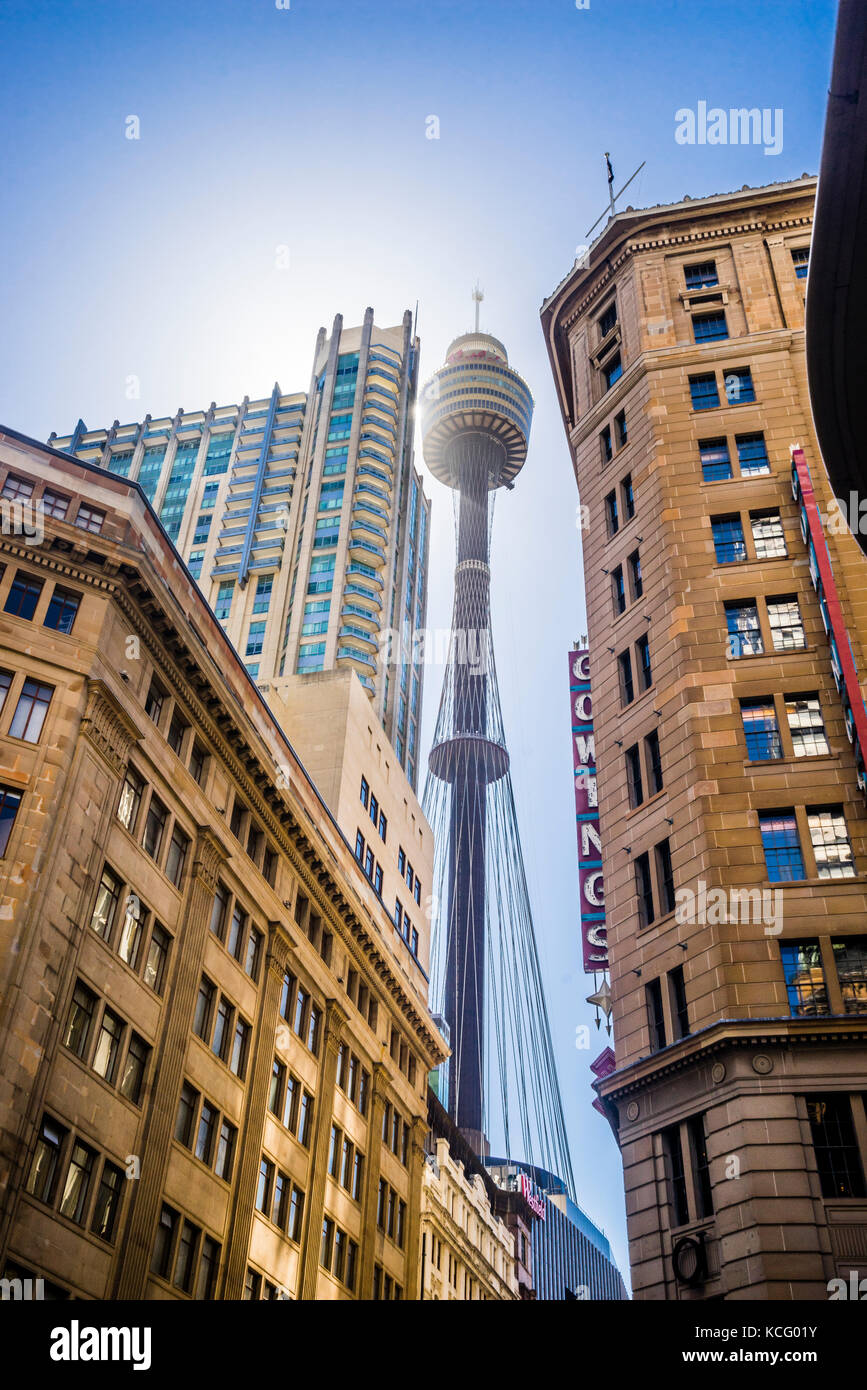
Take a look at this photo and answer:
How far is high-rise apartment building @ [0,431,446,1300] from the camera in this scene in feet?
103

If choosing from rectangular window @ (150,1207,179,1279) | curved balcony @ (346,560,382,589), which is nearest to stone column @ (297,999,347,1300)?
rectangular window @ (150,1207,179,1279)

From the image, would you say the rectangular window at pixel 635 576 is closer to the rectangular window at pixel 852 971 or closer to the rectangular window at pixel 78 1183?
the rectangular window at pixel 852 971

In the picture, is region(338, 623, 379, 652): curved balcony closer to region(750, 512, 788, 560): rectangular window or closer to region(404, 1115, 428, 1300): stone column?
region(404, 1115, 428, 1300): stone column

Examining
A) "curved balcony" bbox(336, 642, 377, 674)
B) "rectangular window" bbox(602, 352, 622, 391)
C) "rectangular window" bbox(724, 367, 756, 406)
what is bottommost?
"rectangular window" bbox(724, 367, 756, 406)

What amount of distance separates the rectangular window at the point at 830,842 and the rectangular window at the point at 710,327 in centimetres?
2356

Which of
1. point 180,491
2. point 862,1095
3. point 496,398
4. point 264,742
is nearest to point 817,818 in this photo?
point 862,1095

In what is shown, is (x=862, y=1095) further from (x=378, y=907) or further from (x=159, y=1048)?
(x=378, y=907)

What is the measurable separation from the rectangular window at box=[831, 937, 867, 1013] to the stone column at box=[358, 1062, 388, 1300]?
90.2 ft

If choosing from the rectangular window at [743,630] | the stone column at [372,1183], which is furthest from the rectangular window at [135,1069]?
the rectangular window at [743,630]

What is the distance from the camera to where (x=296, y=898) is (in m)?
51.2

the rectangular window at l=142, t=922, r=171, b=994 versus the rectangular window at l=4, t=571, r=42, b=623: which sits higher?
the rectangular window at l=4, t=571, r=42, b=623

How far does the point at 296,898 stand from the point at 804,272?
35.6 m

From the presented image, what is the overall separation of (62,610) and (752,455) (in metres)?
27.4

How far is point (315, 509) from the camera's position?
426ft
